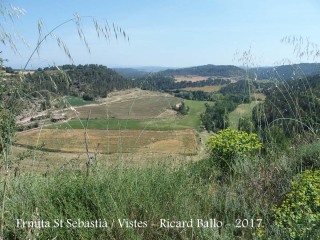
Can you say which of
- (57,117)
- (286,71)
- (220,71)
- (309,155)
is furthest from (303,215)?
(220,71)

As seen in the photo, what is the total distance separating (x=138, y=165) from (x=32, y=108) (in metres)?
1.30

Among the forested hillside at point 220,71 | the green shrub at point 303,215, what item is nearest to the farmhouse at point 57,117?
the green shrub at point 303,215

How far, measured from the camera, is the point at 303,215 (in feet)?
6.61

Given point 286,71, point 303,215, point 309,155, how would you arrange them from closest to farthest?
point 303,215
point 309,155
point 286,71

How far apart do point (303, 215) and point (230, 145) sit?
4034 mm

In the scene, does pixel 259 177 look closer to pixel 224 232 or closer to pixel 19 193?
pixel 224 232

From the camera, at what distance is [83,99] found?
421 cm

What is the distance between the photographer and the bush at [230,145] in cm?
531

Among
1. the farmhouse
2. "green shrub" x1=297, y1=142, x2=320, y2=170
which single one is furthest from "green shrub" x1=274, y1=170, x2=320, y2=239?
the farmhouse

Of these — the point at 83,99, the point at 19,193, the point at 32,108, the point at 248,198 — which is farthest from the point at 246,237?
the point at 83,99

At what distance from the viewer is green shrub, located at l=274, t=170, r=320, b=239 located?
72.0 inches

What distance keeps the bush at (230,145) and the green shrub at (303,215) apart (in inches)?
106

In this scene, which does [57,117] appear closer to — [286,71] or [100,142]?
[100,142]

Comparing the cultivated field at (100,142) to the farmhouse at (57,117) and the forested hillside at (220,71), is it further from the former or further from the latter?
the forested hillside at (220,71)
